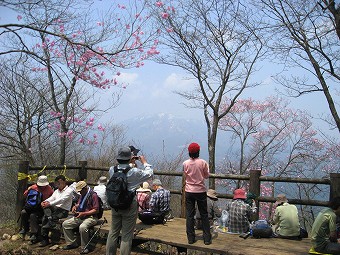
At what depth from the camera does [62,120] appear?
11656mm

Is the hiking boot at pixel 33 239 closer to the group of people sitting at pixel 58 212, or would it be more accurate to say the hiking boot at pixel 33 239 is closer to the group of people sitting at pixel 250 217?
the group of people sitting at pixel 58 212

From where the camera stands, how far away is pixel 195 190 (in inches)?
197

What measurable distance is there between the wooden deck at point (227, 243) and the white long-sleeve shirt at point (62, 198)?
1.11 m

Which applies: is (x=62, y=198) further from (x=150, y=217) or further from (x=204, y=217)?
(x=204, y=217)

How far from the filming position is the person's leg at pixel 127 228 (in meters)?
4.48

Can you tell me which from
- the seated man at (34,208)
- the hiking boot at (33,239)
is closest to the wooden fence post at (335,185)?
the seated man at (34,208)

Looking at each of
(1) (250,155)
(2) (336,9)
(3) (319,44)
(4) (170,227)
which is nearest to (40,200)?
(4) (170,227)

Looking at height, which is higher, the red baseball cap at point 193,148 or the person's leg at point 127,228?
the red baseball cap at point 193,148

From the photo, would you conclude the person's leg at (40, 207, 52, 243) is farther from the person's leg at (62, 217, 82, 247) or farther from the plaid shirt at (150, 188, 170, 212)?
the plaid shirt at (150, 188, 170, 212)

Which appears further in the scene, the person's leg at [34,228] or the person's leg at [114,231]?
the person's leg at [34,228]

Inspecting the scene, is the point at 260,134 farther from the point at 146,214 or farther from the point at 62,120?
the point at 146,214

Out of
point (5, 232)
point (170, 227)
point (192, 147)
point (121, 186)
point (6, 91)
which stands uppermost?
point (6, 91)

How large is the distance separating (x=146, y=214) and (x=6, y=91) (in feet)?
33.7

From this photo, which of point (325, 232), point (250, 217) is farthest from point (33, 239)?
point (325, 232)
